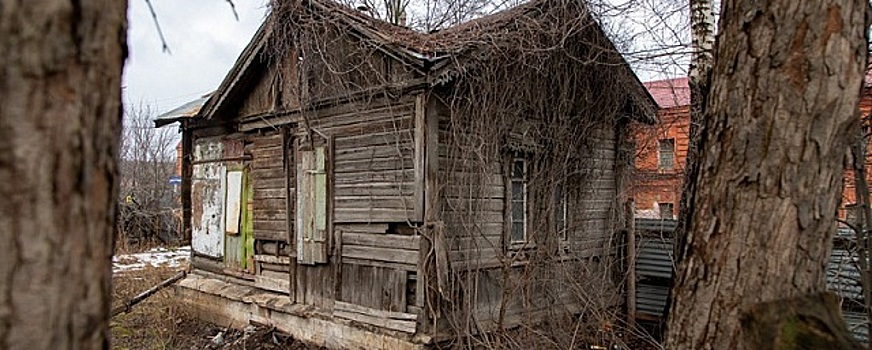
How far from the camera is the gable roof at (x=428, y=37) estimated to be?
6.32m

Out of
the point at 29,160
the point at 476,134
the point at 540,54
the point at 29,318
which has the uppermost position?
the point at 540,54

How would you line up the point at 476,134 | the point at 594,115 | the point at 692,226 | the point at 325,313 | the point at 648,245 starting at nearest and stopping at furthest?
the point at 692,226, the point at 476,134, the point at 325,313, the point at 594,115, the point at 648,245

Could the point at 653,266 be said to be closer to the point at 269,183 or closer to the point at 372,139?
the point at 372,139

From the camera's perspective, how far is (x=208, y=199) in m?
10.4

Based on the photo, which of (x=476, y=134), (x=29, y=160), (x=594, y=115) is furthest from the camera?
(x=594, y=115)

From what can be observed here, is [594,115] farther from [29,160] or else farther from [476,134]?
[29,160]

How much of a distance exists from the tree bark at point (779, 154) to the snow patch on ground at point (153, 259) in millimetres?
13958

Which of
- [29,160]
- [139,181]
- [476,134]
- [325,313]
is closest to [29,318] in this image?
[29,160]

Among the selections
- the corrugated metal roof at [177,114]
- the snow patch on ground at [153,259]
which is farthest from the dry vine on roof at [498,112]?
the snow patch on ground at [153,259]

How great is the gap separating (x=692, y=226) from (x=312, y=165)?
642 centimetres

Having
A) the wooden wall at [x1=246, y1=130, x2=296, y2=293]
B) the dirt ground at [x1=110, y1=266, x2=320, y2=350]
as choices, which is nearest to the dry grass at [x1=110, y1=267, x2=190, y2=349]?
the dirt ground at [x1=110, y1=266, x2=320, y2=350]

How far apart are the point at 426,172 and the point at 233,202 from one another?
4.65 meters

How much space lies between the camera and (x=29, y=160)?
0.83 meters

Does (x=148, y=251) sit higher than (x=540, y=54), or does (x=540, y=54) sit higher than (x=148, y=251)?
(x=540, y=54)
